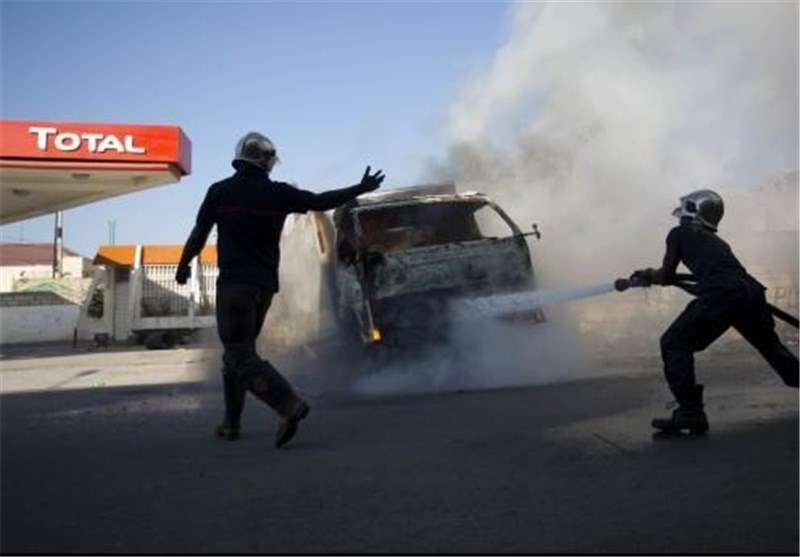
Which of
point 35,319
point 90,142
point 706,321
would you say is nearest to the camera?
point 706,321

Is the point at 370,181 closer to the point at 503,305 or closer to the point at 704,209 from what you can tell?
the point at 704,209

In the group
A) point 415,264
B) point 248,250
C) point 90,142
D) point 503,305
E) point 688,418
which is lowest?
point 688,418

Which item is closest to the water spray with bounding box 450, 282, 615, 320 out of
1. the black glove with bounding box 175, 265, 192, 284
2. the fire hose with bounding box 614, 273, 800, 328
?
the fire hose with bounding box 614, 273, 800, 328

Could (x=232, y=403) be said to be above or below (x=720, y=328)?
below

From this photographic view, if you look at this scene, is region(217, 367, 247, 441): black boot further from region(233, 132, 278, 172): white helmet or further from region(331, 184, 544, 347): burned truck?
region(331, 184, 544, 347): burned truck

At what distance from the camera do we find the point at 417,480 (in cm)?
385

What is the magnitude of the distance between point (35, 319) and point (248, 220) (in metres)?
30.3

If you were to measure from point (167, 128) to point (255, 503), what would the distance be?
14.6 meters

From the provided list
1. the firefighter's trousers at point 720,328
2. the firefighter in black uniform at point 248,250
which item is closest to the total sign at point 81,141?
the firefighter in black uniform at point 248,250

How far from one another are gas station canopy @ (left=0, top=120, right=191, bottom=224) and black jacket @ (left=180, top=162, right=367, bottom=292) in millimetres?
12384

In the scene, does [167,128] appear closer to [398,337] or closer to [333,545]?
[398,337]

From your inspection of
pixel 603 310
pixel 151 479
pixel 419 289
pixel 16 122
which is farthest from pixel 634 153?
pixel 16 122

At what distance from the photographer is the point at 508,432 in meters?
5.02

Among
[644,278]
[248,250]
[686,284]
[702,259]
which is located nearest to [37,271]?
[248,250]
